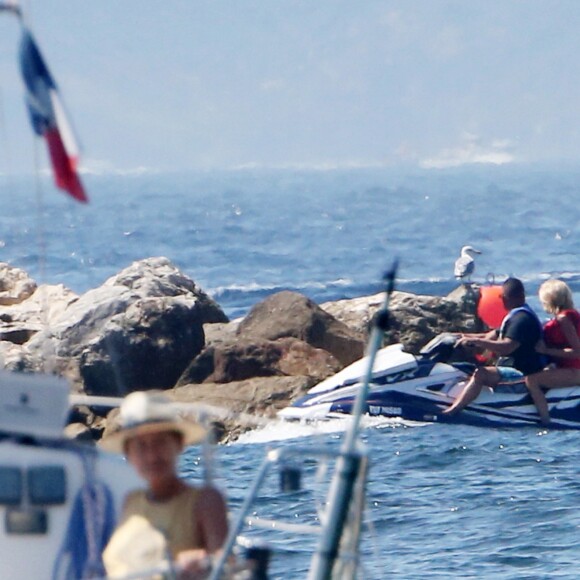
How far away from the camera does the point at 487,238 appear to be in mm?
69062

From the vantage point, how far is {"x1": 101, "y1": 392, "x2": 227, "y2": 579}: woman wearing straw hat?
5.32m

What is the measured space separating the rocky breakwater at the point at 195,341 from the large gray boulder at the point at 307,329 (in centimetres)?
1

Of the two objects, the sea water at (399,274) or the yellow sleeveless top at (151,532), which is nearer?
the yellow sleeveless top at (151,532)

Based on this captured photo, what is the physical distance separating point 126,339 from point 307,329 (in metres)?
2.08

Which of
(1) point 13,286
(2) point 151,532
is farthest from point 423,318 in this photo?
(2) point 151,532

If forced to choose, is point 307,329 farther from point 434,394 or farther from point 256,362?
point 434,394

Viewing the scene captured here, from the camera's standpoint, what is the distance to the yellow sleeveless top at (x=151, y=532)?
5.34 meters

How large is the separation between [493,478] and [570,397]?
88.3 inches

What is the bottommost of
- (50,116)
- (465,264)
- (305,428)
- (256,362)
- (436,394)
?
(305,428)

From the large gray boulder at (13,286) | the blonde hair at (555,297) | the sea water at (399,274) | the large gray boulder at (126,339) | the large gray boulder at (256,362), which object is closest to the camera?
the sea water at (399,274)

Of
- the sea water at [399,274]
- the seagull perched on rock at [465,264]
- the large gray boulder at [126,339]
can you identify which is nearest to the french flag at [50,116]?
the sea water at [399,274]

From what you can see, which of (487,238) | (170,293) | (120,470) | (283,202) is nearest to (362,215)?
(283,202)

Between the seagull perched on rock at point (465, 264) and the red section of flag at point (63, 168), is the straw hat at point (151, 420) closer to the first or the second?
the red section of flag at point (63, 168)

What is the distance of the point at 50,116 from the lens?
6.81m
